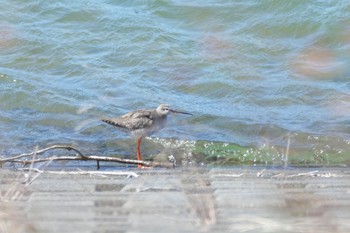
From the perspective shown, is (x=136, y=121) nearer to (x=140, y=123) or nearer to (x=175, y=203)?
(x=140, y=123)

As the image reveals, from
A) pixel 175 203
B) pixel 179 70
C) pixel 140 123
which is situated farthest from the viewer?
pixel 179 70

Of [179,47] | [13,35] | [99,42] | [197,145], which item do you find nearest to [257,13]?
[179,47]

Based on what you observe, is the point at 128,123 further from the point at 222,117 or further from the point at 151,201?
the point at 151,201

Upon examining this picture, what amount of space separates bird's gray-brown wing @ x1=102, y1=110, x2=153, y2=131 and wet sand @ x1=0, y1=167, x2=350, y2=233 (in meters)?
2.69

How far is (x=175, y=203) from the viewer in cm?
369

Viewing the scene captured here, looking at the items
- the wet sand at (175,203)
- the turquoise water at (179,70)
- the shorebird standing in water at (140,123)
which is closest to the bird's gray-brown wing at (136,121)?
the shorebird standing in water at (140,123)

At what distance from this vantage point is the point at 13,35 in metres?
11.3

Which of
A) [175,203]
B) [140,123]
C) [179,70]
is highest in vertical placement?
[179,70]

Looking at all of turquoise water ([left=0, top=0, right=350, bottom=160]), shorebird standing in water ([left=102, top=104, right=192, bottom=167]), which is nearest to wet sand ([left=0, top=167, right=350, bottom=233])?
shorebird standing in water ([left=102, top=104, right=192, bottom=167])

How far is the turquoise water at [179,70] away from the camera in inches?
325

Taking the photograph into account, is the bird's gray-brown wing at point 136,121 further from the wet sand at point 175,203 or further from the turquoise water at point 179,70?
the wet sand at point 175,203

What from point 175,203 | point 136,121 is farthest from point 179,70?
point 175,203

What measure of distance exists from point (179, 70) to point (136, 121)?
293 centimetres

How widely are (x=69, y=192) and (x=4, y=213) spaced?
97 centimetres
